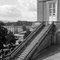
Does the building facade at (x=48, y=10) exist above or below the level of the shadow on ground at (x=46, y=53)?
above

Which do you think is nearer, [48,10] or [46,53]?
[46,53]

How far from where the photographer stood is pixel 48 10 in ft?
59.7

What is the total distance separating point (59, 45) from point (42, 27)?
3493 mm

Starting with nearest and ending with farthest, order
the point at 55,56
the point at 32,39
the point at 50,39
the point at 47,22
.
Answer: the point at 55,56 → the point at 32,39 → the point at 50,39 → the point at 47,22

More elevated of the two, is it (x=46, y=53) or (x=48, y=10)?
(x=48, y=10)

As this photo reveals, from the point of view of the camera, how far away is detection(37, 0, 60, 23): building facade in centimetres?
1753

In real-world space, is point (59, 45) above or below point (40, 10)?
below

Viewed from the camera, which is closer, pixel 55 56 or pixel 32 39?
pixel 55 56

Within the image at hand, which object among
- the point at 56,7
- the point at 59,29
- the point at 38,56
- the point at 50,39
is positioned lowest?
the point at 38,56

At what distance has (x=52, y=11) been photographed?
18.0 metres

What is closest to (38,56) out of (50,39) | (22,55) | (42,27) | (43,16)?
(22,55)

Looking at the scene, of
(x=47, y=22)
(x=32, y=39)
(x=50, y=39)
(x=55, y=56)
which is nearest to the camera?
(x=55, y=56)

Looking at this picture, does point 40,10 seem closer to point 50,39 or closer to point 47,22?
point 47,22

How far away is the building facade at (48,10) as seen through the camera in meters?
17.5
